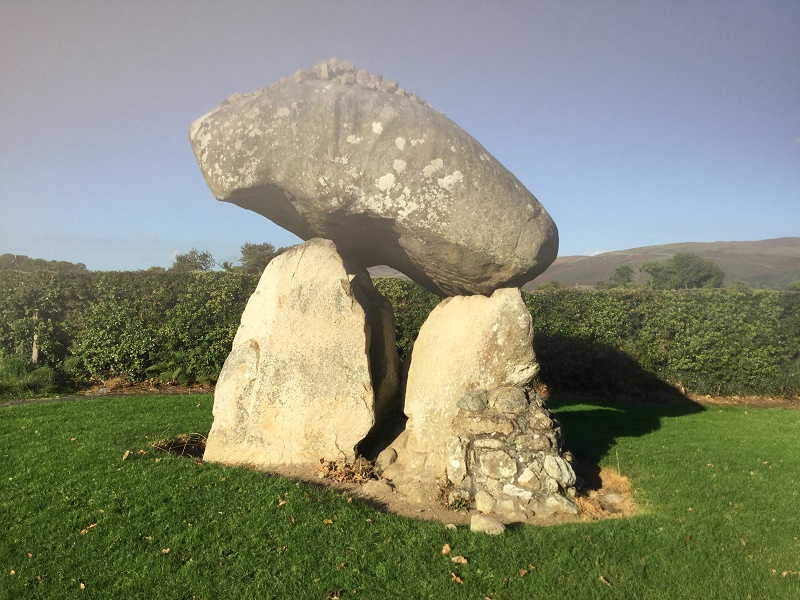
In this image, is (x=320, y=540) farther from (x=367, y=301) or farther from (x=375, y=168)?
(x=375, y=168)

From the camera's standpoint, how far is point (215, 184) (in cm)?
646

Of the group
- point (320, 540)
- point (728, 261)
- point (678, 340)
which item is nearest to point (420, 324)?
point (678, 340)

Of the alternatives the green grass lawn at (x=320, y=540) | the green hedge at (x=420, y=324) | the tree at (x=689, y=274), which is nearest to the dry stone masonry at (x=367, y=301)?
the green grass lawn at (x=320, y=540)

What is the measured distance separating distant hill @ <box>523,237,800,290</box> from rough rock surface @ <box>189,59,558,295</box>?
175ft

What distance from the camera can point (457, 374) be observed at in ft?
21.8

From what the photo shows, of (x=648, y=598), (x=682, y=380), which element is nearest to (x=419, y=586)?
(x=648, y=598)

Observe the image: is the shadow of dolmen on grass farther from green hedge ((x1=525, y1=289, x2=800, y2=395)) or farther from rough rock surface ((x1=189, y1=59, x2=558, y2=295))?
rough rock surface ((x1=189, y1=59, x2=558, y2=295))

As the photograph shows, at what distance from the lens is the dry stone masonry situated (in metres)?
6.07

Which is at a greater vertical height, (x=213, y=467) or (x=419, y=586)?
(x=213, y=467)

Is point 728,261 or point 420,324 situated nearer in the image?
point 420,324

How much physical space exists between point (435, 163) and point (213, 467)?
14.3 feet

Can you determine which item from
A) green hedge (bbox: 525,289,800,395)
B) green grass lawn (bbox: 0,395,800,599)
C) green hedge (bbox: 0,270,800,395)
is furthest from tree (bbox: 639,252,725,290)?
green grass lawn (bbox: 0,395,800,599)

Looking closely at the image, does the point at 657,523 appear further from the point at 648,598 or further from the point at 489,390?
the point at 489,390

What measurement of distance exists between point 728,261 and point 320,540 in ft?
282
